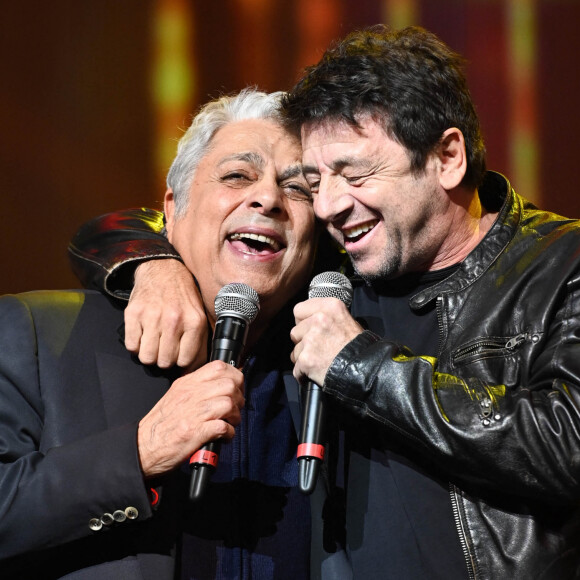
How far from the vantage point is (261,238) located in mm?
2223

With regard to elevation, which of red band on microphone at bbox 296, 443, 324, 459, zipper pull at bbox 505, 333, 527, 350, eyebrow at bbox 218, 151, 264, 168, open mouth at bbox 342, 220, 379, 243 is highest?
eyebrow at bbox 218, 151, 264, 168

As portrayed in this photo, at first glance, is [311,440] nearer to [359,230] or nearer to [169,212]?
[359,230]

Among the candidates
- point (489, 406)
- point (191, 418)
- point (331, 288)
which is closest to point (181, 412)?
point (191, 418)

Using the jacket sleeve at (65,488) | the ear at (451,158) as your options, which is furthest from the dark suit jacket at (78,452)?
the ear at (451,158)

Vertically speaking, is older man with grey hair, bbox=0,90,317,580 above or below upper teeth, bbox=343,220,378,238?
below

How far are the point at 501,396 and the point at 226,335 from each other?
61 centimetres

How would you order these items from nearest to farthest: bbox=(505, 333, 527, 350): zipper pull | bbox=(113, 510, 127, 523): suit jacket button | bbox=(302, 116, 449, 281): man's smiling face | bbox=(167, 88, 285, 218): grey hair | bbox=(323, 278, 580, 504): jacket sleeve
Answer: bbox=(323, 278, 580, 504): jacket sleeve < bbox=(113, 510, 127, 523): suit jacket button < bbox=(505, 333, 527, 350): zipper pull < bbox=(302, 116, 449, 281): man's smiling face < bbox=(167, 88, 285, 218): grey hair

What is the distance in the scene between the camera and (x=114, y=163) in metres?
3.42

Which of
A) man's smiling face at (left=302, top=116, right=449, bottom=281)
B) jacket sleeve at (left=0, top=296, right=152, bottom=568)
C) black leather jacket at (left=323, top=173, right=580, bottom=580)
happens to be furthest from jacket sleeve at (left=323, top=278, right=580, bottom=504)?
jacket sleeve at (left=0, top=296, right=152, bottom=568)

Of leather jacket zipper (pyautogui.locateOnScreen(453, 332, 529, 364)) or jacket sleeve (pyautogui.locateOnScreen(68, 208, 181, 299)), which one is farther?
jacket sleeve (pyautogui.locateOnScreen(68, 208, 181, 299))

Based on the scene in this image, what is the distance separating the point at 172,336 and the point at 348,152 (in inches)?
26.2

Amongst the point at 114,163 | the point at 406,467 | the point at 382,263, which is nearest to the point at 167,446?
the point at 406,467

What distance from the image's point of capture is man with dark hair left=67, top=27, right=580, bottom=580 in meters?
1.67

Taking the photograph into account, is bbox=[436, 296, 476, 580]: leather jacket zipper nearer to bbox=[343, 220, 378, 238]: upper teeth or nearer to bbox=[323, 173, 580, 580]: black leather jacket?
bbox=[323, 173, 580, 580]: black leather jacket
